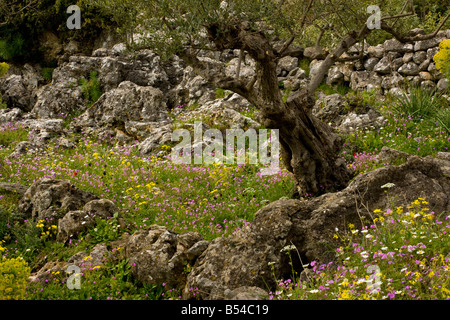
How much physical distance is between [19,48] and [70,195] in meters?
15.8

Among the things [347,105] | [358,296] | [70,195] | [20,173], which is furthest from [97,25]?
[358,296]

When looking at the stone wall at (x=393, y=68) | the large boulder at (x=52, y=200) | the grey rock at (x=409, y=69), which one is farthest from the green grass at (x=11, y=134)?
the grey rock at (x=409, y=69)

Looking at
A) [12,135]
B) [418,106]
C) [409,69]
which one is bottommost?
[12,135]

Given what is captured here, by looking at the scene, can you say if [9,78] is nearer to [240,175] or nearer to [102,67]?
[102,67]

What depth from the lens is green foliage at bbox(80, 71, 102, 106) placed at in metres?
18.6

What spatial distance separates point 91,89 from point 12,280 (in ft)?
44.9

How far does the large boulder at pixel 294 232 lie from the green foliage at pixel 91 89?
526 inches

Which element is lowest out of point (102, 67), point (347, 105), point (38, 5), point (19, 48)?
point (347, 105)

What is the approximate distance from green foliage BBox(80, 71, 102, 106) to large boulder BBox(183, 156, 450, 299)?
1336 centimetres

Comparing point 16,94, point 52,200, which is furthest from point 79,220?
point 16,94

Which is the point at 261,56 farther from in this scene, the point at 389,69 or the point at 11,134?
the point at 11,134

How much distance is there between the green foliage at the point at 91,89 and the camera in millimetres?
18578

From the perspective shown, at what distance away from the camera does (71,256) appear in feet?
25.4

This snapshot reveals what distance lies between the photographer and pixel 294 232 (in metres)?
6.66
